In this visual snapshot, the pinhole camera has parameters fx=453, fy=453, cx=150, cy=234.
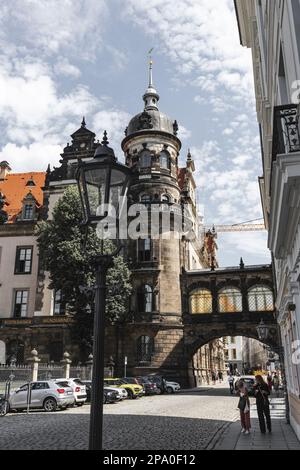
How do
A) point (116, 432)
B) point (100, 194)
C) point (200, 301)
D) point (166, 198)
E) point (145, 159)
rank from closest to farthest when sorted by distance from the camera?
1. point (100, 194)
2. point (116, 432)
3. point (200, 301)
4. point (166, 198)
5. point (145, 159)

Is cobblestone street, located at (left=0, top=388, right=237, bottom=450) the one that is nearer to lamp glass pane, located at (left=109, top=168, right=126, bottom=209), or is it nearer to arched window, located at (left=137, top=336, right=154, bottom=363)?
lamp glass pane, located at (left=109, top=168, right=126, bottom=209)

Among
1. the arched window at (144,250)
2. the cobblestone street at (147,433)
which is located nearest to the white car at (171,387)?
the arched window at (144,250)

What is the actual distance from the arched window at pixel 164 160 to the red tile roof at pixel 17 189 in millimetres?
13271

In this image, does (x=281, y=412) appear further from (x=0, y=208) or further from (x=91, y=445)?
(x=0, y=208)

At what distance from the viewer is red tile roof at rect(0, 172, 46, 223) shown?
4703cm

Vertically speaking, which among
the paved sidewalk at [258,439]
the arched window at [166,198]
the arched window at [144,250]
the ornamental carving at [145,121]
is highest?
the ornamental carving at [145,121]

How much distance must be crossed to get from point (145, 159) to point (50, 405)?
1077 inches

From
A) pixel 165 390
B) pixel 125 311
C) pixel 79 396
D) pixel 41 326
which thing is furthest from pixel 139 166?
pixel 79 396

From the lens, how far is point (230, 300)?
40031 mm

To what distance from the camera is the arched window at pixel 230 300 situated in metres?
39.8

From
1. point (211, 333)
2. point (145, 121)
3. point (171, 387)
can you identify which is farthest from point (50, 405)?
point (145, 121)

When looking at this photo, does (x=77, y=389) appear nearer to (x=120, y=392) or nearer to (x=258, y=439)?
(x=120, y=392)

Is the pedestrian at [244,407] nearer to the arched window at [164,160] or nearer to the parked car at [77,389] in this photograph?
the parked car at [77,389]
